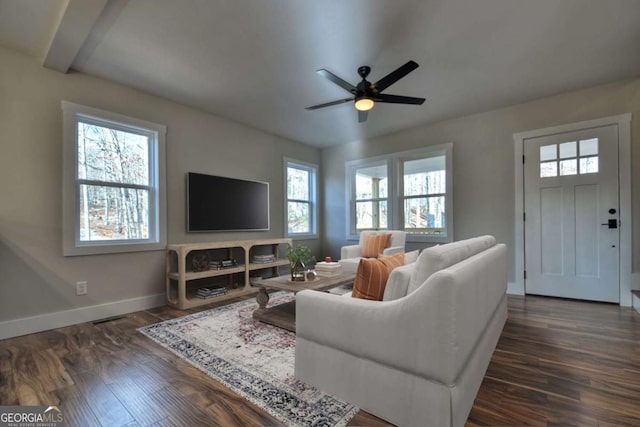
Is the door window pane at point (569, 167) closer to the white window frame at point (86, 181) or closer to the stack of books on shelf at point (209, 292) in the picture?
the stack of books on shelf at point (209, 292)

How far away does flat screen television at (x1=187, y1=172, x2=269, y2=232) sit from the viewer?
154 inches

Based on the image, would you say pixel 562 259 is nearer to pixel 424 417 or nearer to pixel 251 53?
pixel 424 417

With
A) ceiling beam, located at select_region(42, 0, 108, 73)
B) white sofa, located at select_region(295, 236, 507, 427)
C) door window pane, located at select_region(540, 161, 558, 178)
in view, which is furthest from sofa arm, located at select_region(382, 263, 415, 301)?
door window pane, located at select_region(540, 161, 558, 178)

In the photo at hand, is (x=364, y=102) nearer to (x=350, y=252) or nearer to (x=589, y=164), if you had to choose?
(x=350, y=252)

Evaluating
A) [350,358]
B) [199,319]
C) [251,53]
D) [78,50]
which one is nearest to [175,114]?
[78,50]

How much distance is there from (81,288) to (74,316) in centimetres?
27

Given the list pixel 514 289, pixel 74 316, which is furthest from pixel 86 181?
pixel 514 289

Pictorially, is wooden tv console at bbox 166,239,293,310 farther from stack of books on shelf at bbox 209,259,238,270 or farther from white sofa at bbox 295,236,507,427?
white sofa at bbox 295,236,507,427

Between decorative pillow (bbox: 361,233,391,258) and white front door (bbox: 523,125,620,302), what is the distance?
6.05 ft

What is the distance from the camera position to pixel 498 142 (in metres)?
4.09

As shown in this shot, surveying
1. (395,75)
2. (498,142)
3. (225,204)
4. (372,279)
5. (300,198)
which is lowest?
(372,279)

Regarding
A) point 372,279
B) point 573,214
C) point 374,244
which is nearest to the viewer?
point 372,279

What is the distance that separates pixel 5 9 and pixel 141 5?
1.05 m

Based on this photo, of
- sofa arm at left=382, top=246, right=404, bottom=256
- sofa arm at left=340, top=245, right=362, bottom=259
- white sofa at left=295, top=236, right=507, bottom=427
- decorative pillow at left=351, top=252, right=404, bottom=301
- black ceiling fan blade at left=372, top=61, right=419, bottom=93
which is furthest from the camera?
sofa arm at left=340, top=245, right=362, bottom=259
